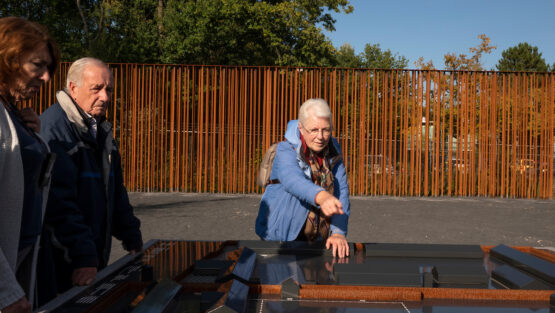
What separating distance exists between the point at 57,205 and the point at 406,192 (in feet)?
33.6

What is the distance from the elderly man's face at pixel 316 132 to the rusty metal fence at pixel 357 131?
349 inches

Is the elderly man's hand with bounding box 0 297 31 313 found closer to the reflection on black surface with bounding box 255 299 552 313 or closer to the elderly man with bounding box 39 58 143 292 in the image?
the elderly man with bounding box 39 58 143 292

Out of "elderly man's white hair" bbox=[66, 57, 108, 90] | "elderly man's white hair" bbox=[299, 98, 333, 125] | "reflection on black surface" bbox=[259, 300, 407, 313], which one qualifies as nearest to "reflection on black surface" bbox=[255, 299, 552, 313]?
"reflection on black surface" bbox=[259, 300, 407, 313]

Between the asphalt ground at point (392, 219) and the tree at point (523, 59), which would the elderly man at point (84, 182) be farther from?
the tree at point (523, 59)

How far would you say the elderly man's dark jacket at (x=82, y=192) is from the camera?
6.20 ft

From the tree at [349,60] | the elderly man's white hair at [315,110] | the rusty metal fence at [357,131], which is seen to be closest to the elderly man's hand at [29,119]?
the elderly man's white hair at [315,110]

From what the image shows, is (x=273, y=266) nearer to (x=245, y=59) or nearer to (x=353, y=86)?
(x=353, y=86)

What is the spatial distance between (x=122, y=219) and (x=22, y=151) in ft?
2.99

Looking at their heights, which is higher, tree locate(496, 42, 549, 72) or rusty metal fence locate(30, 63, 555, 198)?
tree locate(496, 42, 549, 72)


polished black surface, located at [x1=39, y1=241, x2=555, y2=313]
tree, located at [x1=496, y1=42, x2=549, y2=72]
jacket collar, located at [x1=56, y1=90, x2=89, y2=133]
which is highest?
tree, located at [x1=496, y1=42, x2=549, y2=72]

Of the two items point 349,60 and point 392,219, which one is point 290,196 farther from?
point 349,60

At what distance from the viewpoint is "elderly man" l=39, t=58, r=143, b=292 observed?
6.20 ft

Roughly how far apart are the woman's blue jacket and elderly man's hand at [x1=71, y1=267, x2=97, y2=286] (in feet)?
3.20

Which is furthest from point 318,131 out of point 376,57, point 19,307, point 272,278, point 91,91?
point 376,57
